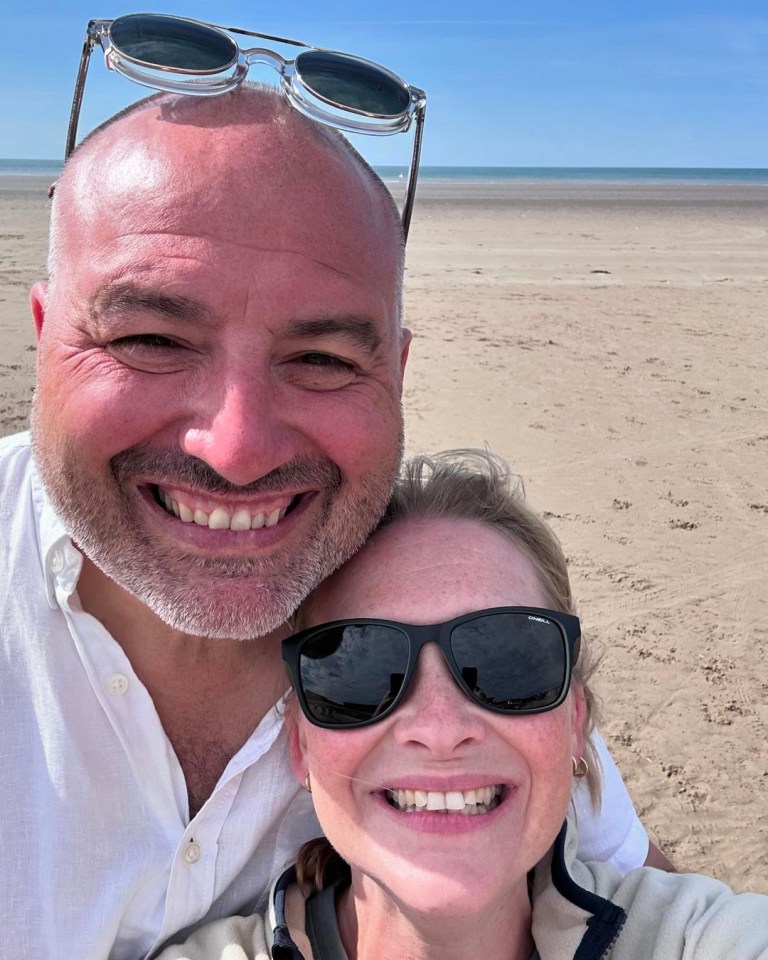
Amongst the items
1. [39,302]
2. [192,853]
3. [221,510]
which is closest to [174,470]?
[221,510]

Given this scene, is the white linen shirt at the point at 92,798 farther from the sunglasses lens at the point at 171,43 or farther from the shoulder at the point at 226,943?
the sunglasses lens at the point at 171,43

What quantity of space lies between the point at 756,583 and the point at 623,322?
7493 millimetres

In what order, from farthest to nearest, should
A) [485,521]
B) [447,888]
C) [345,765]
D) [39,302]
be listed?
[39,302] < [485,521] < [345,765] < [447,888]

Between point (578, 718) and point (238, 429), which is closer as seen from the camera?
point (238, 429)

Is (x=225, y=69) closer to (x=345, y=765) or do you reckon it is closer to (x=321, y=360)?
(x=321, y=360)

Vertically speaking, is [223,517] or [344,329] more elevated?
[344,329]

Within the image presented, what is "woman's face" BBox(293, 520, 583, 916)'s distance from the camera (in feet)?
5.61

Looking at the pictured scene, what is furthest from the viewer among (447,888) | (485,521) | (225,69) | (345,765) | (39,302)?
(39,302)

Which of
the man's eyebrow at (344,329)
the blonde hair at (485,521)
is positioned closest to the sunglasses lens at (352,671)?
the blonde hair at (485,521)

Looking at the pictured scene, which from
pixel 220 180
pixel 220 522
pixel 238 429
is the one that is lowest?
pixel 220 522

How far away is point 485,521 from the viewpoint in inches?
83.5

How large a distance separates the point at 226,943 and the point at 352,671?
0.63 m

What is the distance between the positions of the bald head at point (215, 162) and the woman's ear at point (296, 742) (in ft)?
3.49

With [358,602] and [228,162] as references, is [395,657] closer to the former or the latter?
[358,602]
